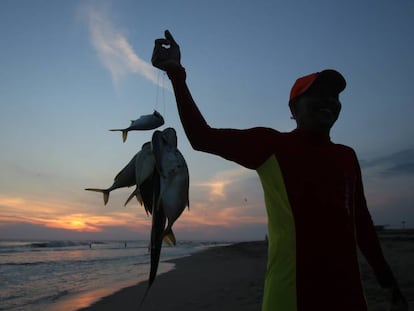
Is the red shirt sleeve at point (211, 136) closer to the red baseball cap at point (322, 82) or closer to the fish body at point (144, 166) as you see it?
the fish body at point (144, 166)

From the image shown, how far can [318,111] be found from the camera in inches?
95.6

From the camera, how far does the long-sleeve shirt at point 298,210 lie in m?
2.12

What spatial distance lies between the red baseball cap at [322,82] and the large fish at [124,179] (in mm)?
1131

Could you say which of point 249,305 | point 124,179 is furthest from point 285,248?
point 249,305

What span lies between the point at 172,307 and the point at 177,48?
733 cm

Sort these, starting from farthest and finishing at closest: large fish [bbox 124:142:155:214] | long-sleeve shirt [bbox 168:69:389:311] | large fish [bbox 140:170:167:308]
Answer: large fish [bbox 124:142:155:214] < long-sleeve shirt [bbox 168:69:389:311] < large fish [bbox 140:170:167:308]

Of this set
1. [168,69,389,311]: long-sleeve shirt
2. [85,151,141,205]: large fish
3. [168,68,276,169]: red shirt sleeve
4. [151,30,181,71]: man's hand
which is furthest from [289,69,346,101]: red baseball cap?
[85,151,141,205]: large fish

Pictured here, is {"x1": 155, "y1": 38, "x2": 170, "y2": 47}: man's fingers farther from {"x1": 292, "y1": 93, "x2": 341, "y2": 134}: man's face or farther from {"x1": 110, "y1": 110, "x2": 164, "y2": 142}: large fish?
{"x1": 292, "y1": 93, "x2": 341, "y2": 134}: man's face

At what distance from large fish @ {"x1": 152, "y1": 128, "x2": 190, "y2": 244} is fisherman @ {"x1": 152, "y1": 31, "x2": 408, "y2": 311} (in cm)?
18

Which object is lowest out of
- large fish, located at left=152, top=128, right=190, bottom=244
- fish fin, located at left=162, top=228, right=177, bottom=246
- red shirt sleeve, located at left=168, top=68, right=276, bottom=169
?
fish fin, located at left=162, top=228, right=177, bottom=246

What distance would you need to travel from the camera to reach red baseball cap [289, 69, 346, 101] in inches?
95.3

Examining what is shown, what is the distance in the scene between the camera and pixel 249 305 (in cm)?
744

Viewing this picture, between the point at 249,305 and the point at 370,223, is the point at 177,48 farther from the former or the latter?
the point at 249,305

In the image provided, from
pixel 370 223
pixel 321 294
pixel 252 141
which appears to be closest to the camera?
pixel 321 294
